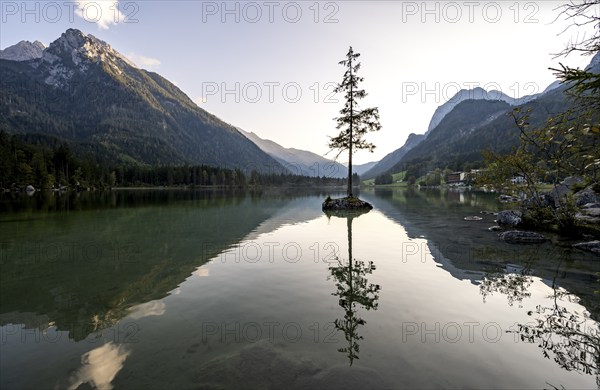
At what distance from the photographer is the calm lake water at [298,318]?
5883 mm

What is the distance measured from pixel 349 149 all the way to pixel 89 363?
4521 cm

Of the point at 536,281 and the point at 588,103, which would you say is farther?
the point at 536,281

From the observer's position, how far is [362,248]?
18.0 metres

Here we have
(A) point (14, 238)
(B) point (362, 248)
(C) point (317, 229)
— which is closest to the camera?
(B) point (362, 248)

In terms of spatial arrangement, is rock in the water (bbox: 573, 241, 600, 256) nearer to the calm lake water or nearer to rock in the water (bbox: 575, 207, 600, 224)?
the calm lake water

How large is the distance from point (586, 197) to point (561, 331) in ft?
90.7

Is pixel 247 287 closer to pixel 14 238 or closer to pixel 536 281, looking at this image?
pixel 536 281

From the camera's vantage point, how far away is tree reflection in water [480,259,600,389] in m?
6.47

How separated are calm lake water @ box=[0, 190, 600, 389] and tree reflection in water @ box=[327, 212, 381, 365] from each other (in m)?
0.06

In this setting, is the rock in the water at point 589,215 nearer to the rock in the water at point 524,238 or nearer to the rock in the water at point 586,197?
the rock in the water at point 586,197

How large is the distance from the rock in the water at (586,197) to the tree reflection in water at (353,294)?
24893mm

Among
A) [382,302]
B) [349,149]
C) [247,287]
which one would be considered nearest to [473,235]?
[382,302]

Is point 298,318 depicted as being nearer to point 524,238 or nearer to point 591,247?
point 591,247

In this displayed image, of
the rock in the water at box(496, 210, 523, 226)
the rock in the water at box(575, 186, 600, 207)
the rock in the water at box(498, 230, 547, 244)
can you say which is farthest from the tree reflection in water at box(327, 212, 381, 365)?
the rock in the water at box(575, 186, 600, 207)
